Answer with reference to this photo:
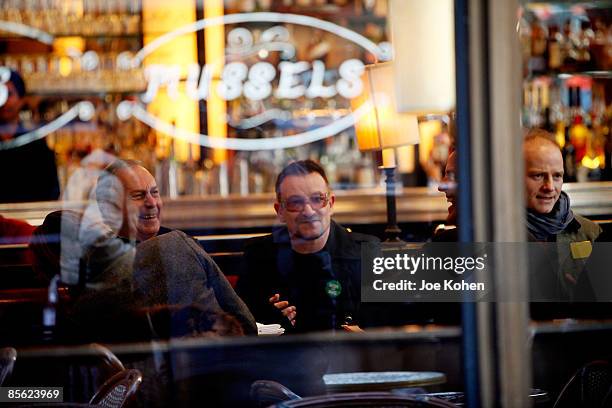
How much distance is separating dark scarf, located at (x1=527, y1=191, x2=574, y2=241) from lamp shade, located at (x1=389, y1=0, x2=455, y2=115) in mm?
484

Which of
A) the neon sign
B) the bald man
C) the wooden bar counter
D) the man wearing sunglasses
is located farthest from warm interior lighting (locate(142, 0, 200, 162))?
the bald man

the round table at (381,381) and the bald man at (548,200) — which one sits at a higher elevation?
the bald man at (548,200)

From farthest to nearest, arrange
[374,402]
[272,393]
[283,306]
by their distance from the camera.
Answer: [283,306], [272,393], [374,402]

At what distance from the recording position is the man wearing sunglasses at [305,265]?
3870 mm

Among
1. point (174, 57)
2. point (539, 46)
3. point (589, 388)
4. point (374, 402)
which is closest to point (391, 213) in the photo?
point (539, 46)

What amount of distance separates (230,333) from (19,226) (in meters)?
1.52

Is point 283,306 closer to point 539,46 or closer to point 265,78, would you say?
point 539,46

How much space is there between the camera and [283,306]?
12.7 ft

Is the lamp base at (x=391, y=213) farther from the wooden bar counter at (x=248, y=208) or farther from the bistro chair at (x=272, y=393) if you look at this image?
the bistro chair at (x=272, y=393)

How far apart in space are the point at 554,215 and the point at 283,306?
3.52ft

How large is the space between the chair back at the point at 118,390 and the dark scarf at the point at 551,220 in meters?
1.38

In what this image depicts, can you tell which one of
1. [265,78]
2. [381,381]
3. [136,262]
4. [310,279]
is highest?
[265,78]

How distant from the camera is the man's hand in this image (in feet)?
12.7

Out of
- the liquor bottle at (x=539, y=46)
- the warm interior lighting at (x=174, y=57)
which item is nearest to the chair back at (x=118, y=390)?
the liquor bottle at (x=539, y=46)
